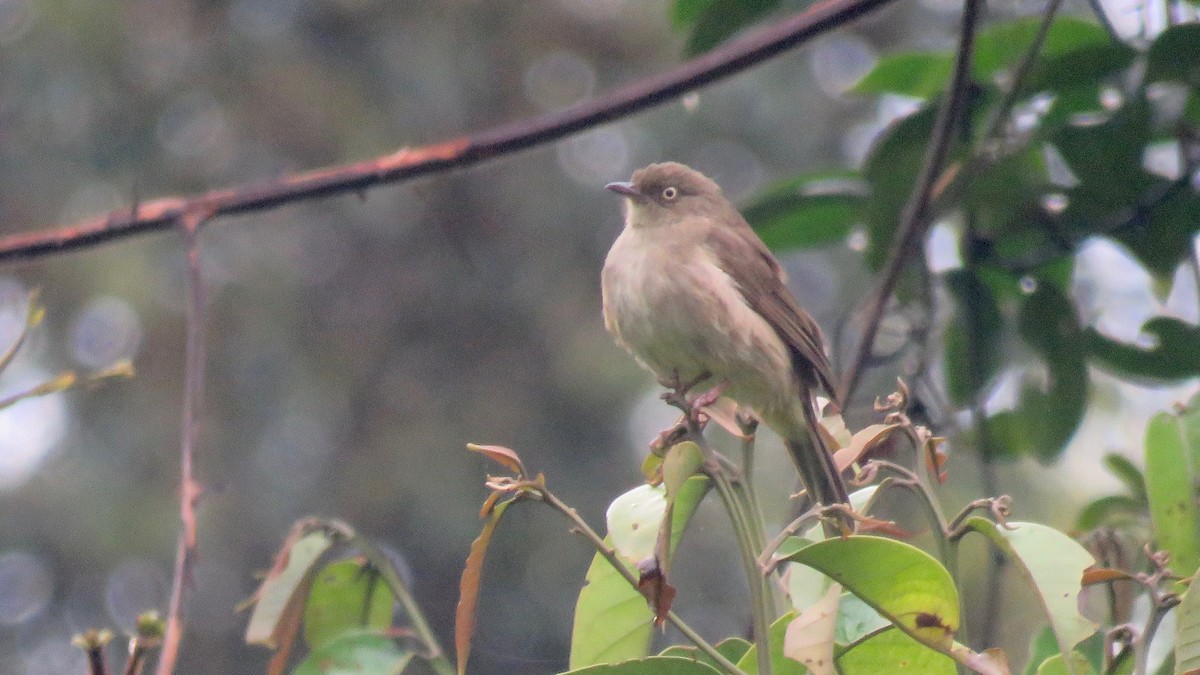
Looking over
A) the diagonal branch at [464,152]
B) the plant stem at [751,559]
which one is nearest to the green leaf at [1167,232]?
the diagonal branch at [464,152]

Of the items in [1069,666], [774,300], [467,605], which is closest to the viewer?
[1069,666]

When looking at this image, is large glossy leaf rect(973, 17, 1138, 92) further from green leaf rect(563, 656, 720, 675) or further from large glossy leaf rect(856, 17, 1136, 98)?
green leaf rect(563, 656, 720, 675)

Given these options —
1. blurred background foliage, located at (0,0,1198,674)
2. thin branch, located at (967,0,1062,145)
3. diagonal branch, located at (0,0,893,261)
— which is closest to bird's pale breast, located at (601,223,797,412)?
thin branch, located at (967,0,1062,145)

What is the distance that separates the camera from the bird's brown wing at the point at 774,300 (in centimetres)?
421

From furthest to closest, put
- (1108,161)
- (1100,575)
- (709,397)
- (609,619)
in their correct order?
(1108,161), (709,397), (609,619), (1100,575)

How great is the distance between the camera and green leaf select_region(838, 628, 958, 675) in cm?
182

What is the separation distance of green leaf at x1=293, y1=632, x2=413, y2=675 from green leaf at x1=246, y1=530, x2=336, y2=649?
0.15m

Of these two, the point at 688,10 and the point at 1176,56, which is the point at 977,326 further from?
the point at 688,10

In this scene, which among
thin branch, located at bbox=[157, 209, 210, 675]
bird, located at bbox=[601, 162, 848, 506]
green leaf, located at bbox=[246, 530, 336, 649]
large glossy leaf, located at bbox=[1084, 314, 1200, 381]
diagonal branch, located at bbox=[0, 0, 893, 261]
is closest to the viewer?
thin branch, located at bbox=[157, 209, 210, 675]

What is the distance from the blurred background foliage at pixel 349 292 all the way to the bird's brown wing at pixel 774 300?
5.96 metres

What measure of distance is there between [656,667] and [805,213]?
2334 millimetres

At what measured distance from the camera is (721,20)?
368cm

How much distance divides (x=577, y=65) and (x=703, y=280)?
10861 mm

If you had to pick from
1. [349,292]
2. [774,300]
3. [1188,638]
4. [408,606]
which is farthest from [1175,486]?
[349,292]
